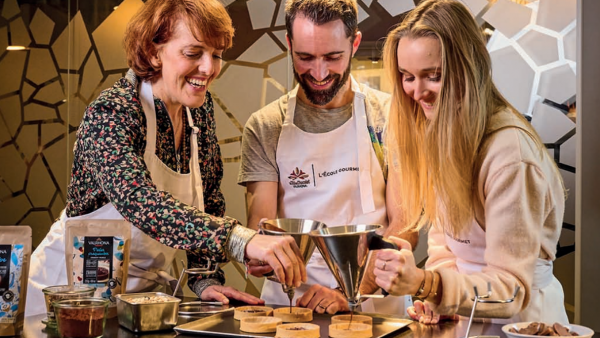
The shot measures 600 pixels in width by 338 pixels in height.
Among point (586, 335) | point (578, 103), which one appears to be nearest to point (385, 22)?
point (578, 103)

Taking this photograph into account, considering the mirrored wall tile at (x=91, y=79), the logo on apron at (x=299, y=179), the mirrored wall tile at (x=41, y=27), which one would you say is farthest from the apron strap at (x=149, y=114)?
the mirrored wall tile at (x=41, y=27)

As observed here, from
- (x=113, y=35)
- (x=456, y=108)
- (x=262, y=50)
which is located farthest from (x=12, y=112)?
(x=456, y=108)

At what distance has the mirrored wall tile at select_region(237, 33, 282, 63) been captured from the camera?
4.10 meters

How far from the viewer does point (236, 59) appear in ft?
13.7

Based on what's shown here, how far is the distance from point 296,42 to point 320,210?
1.97ft

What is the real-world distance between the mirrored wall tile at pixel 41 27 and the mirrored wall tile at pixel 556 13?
2787mm

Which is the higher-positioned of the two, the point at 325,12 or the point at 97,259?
the point at 325,12

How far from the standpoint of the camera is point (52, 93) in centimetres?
448

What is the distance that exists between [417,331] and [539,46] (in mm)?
2217

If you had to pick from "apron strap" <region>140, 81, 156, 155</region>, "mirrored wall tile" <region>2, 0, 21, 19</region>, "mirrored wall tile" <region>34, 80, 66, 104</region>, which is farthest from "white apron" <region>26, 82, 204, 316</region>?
"mirrored wall tile" <region>2, 0, 21, 19</region>

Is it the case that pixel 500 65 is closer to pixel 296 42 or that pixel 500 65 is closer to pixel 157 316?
pixel 296 42

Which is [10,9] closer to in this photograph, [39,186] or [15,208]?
[39,186]

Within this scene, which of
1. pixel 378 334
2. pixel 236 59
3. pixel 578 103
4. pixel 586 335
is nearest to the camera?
pixel 586 335

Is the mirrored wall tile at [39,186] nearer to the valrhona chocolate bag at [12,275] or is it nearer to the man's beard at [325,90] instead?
the man's beard at [325,90]
